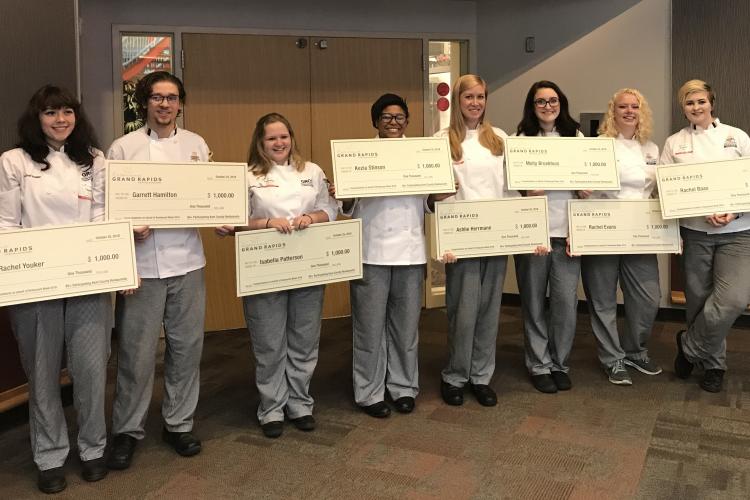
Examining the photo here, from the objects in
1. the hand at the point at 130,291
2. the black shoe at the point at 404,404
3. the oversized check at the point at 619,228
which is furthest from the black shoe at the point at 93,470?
the oversized check at the point at 619,228

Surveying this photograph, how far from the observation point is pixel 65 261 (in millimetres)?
2467

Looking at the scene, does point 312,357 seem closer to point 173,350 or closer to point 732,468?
point 173,350

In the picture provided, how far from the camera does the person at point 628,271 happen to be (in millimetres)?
3496

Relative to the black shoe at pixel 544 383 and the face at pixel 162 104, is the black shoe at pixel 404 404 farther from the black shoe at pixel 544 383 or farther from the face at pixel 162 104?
the face at pixel 162 104

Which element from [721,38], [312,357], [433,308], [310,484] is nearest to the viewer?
[310,484]

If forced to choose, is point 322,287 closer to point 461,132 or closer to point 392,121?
point 392,121

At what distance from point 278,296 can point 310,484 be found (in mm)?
830

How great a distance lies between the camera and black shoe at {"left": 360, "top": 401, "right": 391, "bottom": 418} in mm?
3252

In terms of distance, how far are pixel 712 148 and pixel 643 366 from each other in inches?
50.0

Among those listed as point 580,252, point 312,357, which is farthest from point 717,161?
point 312,357

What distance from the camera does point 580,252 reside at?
3.41 metres

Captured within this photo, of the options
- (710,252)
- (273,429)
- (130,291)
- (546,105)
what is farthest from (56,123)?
(710,252)

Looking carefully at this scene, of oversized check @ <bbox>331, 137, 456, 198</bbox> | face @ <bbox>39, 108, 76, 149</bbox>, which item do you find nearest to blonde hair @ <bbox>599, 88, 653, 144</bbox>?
oversized check @ <bbox>331, 137, 456, 198</bbox>

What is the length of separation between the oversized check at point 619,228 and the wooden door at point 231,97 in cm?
249
